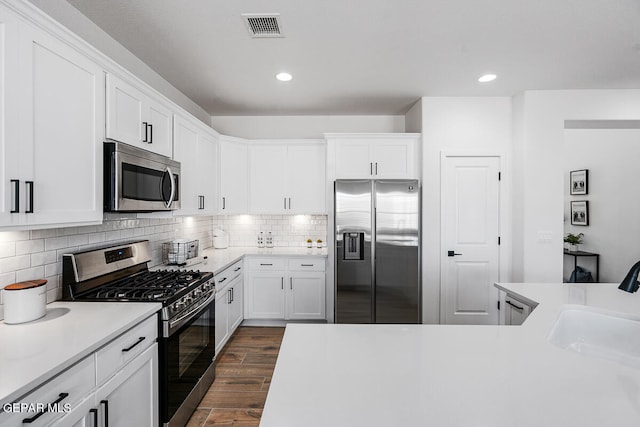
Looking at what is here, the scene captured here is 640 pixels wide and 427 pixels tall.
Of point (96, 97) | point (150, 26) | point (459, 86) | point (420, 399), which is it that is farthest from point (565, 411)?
point (459, 86)

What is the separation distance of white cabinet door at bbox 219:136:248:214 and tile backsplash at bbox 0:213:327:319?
1.36 feet

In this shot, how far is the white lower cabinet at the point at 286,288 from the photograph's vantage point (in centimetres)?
380

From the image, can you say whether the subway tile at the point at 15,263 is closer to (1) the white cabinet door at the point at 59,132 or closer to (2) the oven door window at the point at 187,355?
(1) the white cabinet door at the point at 59,132

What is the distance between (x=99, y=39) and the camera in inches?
87.4

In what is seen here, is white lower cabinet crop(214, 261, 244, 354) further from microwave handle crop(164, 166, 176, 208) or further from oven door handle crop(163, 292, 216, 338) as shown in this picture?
microwave handle crop(164, 166, 176, 208)

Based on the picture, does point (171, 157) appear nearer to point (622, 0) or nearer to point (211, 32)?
point (211, 32)

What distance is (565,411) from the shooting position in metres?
0.88

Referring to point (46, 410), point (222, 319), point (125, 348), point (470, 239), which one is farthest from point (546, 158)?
point (46, 410)

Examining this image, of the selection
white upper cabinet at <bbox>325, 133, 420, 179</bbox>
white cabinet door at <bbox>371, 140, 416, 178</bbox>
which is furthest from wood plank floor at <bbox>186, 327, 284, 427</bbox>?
white cabinet door at <bbox>371, 140, 416, 178</bbox>

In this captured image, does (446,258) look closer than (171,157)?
No

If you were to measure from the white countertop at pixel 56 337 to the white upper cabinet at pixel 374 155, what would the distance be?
8.51 feet

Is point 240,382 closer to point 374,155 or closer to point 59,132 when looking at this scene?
point 59,132

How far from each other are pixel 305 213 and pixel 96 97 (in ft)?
8.80

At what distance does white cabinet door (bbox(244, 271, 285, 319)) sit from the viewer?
3836 mm
